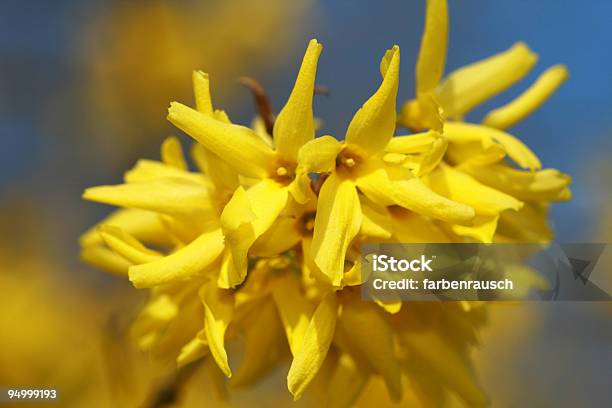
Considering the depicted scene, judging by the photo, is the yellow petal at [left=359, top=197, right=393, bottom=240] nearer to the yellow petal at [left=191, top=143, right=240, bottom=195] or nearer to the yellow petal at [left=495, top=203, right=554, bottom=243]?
the yellow petal at [left=191, top=143, right=240, bottom=195]

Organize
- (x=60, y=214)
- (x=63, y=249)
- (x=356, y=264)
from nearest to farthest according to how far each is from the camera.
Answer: (x=356, y=264) < (x=63, y=249) < (x=60, y=214)

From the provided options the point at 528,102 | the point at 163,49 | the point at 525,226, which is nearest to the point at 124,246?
the point at 525,226

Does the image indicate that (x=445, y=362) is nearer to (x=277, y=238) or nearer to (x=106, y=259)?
(x=277, y=238)

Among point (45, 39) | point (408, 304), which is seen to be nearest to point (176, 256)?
point (408, 304)

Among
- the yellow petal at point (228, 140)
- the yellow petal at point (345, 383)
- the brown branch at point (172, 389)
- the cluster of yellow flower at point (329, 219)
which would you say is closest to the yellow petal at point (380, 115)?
the cluster of yellow flower at point (329, 219)

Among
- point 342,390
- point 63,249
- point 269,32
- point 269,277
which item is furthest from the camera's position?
point 269,32

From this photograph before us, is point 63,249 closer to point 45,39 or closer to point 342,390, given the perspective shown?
point 45,39

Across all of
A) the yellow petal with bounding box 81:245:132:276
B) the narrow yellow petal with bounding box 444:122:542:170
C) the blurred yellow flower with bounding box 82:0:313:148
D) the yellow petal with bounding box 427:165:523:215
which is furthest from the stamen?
the blurred yellow flower with bounding box 82:0:313:148
